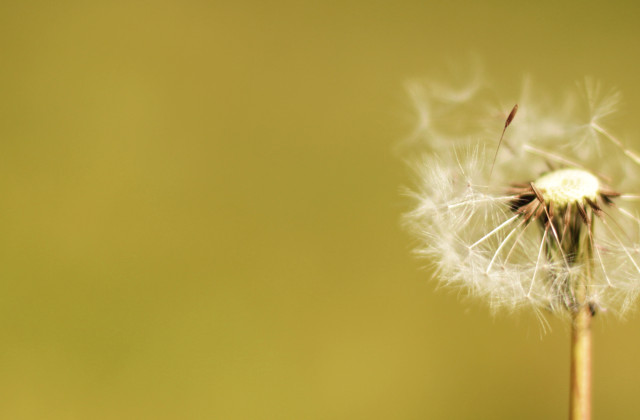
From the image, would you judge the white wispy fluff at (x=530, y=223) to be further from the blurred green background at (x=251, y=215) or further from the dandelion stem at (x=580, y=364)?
the blurred green background at (x=251, y=215)

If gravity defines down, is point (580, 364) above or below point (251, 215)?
below

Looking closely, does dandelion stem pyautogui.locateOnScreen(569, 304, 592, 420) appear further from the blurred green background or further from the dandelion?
the blurred green background

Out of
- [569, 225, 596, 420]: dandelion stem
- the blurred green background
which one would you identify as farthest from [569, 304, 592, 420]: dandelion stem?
the blurred green background

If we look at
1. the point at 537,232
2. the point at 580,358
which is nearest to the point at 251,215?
the point at 537,232

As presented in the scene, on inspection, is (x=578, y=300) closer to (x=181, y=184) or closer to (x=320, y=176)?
(x=320, y=176)

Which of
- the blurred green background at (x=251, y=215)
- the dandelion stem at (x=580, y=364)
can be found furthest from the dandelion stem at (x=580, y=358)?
the blurred green background at (x=251, y=215)

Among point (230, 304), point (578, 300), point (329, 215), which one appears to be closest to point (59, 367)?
point (230, 304)

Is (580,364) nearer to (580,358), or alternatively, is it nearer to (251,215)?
(580,358)
